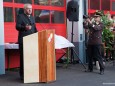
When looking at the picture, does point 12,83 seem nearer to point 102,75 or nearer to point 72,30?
point 102,75

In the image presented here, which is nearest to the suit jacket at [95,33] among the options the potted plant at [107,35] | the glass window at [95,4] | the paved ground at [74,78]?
the paved ground at [74,78]

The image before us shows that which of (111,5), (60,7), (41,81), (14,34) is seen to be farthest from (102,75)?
(111,5)

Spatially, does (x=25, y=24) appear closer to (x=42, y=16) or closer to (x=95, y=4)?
(x=42, y=16)

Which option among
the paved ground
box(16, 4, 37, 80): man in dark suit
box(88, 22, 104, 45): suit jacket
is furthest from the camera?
box(88, 22, 104, 45): suit jacket

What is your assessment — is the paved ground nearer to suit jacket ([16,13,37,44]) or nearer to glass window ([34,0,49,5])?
suit jacket ([16,13,37,44])

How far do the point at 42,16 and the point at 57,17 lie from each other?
0.89 metres

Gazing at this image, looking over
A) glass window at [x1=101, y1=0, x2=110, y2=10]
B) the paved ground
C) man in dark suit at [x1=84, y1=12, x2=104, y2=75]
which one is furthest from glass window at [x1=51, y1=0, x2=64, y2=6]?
man in dark suit at [x1=84, y1=12, x2=104, y2=75]

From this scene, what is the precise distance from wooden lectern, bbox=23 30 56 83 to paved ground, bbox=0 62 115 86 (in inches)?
9.1

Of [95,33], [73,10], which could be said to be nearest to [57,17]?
[73,10]

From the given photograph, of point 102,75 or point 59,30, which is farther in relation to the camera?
point 59,30

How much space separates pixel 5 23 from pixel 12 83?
122 inches

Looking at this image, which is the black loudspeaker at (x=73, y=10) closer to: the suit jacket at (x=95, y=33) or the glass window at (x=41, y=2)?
the glass window at (x=41, y=2)

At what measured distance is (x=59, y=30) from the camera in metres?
14.9

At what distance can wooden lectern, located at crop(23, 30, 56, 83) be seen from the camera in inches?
388
